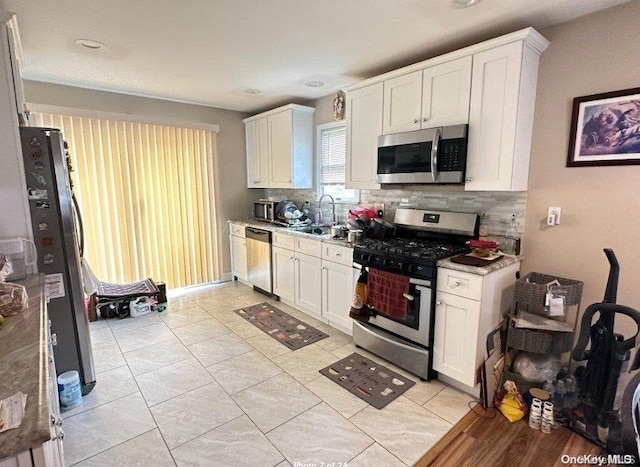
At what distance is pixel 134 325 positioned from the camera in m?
3.41

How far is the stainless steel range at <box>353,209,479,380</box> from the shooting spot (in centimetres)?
234

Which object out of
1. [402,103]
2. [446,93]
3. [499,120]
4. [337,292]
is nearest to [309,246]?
[337,292]

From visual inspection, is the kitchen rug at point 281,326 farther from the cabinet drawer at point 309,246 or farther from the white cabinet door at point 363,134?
the white cabinet door at point 363,134

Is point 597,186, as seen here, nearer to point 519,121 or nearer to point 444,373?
point 519,121

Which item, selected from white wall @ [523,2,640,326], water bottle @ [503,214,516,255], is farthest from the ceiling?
water bottle @ [503,214,516,255]

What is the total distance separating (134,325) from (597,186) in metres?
4.13

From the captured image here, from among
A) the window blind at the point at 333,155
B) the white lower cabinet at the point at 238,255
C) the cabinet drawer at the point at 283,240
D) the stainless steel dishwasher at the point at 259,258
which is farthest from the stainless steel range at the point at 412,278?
the white lower cabinet at the point at 238,255

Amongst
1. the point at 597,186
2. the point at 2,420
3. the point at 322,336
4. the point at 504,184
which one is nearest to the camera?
the point at 2,420

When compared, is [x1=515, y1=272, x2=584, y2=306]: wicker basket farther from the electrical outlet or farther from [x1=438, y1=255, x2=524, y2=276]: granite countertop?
the electrical outlet

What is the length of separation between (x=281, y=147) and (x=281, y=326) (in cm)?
216

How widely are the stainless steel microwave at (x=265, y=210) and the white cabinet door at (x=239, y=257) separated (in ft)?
1.31

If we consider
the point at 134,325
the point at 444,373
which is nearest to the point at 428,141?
the point at 444,373

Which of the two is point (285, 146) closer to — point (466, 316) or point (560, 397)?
point (466, 316)

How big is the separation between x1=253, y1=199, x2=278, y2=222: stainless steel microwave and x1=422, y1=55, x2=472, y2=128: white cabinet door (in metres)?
2.24
